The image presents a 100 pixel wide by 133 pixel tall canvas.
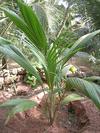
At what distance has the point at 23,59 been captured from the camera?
3162mm

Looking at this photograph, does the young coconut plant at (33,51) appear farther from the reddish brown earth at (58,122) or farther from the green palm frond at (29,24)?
the reddish brown earth at (58,122)

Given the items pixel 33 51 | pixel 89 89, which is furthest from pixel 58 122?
pixel 89 89

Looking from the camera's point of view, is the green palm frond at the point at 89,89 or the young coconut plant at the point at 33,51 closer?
the green palm frond at the point at 89,89

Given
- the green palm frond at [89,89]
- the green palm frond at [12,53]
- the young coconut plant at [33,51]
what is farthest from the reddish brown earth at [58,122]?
the green palm frond at [89,89]

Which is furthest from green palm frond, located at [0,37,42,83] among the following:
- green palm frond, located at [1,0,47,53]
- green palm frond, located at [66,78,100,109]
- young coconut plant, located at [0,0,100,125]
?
green palm frond, located at [66,78,100,109]

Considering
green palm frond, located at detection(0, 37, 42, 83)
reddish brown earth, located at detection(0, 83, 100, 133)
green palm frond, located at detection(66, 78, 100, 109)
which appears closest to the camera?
green palm frond, located at detection(66, 78, 100, 109)

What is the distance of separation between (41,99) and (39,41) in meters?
1.60

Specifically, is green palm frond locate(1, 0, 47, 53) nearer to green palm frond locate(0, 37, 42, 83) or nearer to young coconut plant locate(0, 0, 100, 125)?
young coconut plant locate(0, 0, 100, 125)

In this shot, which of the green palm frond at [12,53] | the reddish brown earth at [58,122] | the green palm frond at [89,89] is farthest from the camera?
the reddish brown earth at [58,122]

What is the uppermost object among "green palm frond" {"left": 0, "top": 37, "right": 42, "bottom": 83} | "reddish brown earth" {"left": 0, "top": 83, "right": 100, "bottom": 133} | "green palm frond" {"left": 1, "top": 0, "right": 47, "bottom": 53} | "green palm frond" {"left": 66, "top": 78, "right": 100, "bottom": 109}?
"green palm frond" {"left": 1, "top": 0, "right": 47, "bottom": 53}

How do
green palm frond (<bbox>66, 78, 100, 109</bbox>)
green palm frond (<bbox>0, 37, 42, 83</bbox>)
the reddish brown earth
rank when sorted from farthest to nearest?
the reddish brown earth
green palm frond (<bbox>0, 37, 42, 83</bbox>)
green palm frond (<bbox>66, 78, 100, 109</bbox>)

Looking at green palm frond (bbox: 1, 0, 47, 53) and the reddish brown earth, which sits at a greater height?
green palm frond (bbox: 1, 0, 47, 53)

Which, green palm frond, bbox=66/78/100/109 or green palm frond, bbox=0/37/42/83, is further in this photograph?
green palm frond, bbox=0/37/42/83

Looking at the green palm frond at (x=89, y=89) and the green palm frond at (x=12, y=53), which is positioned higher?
the green palm frond at (x=12, y=53)
